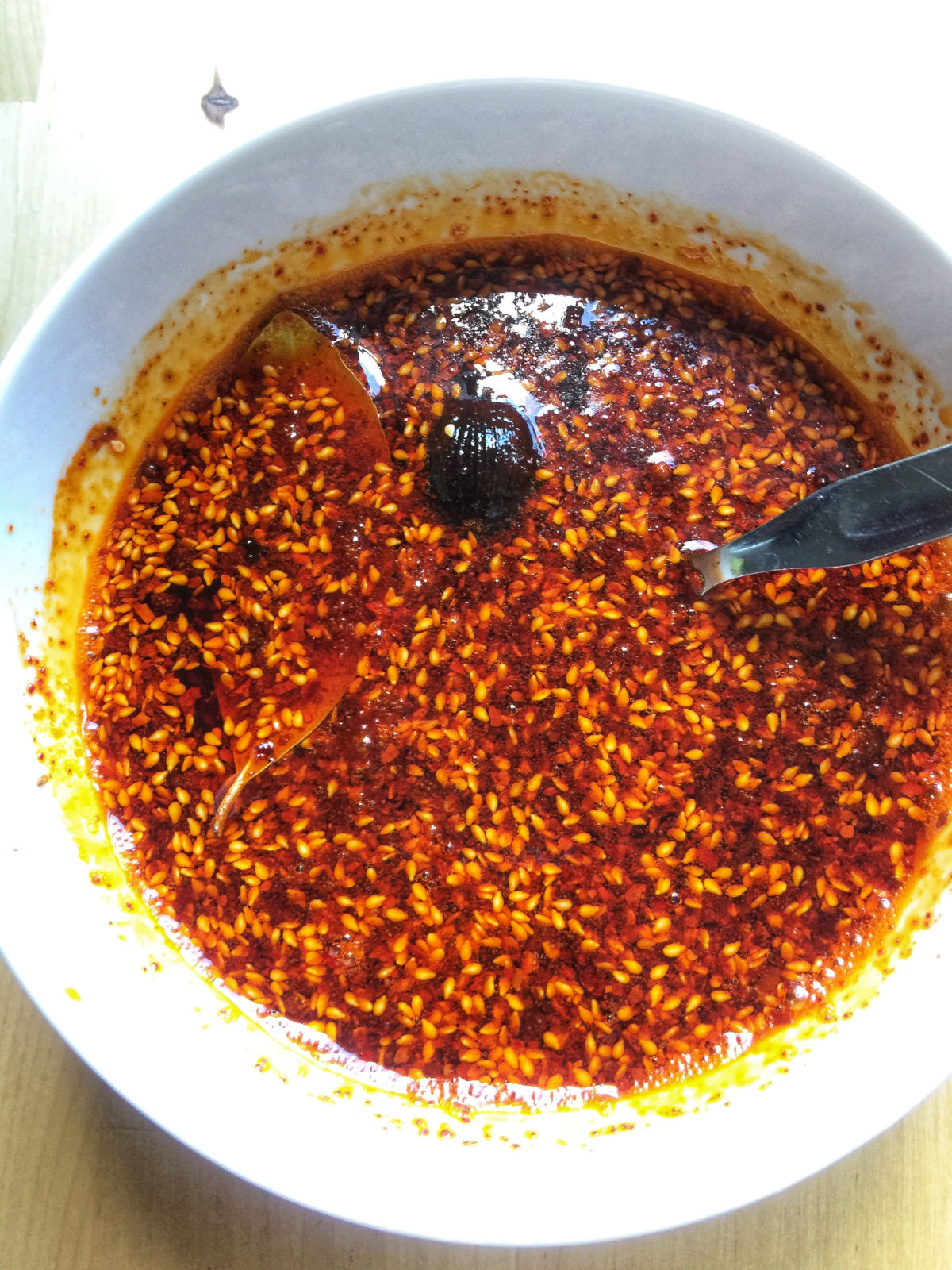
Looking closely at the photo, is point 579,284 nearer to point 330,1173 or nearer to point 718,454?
point 718,454

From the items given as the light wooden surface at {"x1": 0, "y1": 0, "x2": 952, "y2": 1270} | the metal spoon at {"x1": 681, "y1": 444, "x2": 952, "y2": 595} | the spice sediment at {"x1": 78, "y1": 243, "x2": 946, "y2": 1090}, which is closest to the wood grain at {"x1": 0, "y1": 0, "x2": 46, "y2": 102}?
the light wooden surface at {"x1": 0, "y1": 0, "x2": 952, "y2": 1270}

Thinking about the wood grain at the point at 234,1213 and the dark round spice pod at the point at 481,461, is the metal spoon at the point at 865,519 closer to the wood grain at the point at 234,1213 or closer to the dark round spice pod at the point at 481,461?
the dark round spice pod at the point at 481,461

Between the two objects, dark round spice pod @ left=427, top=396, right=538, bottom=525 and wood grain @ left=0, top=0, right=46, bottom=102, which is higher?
wood grain @ left=0, top=0, right=46, bottom=102

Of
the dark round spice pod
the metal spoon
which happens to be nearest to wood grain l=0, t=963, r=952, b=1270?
the metal spoon

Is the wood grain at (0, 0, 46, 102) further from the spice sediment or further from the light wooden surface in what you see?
the spice sediment

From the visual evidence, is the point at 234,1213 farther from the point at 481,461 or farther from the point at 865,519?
the point at 865,519

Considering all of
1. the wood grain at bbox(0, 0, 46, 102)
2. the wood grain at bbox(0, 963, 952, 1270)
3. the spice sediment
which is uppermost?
the wood grain at bbox(0, 0, 46, 102)

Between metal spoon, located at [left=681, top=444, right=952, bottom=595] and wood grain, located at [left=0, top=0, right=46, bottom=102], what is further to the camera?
wood grain, located at [left=0, top=0, right=46, bottom=102]
